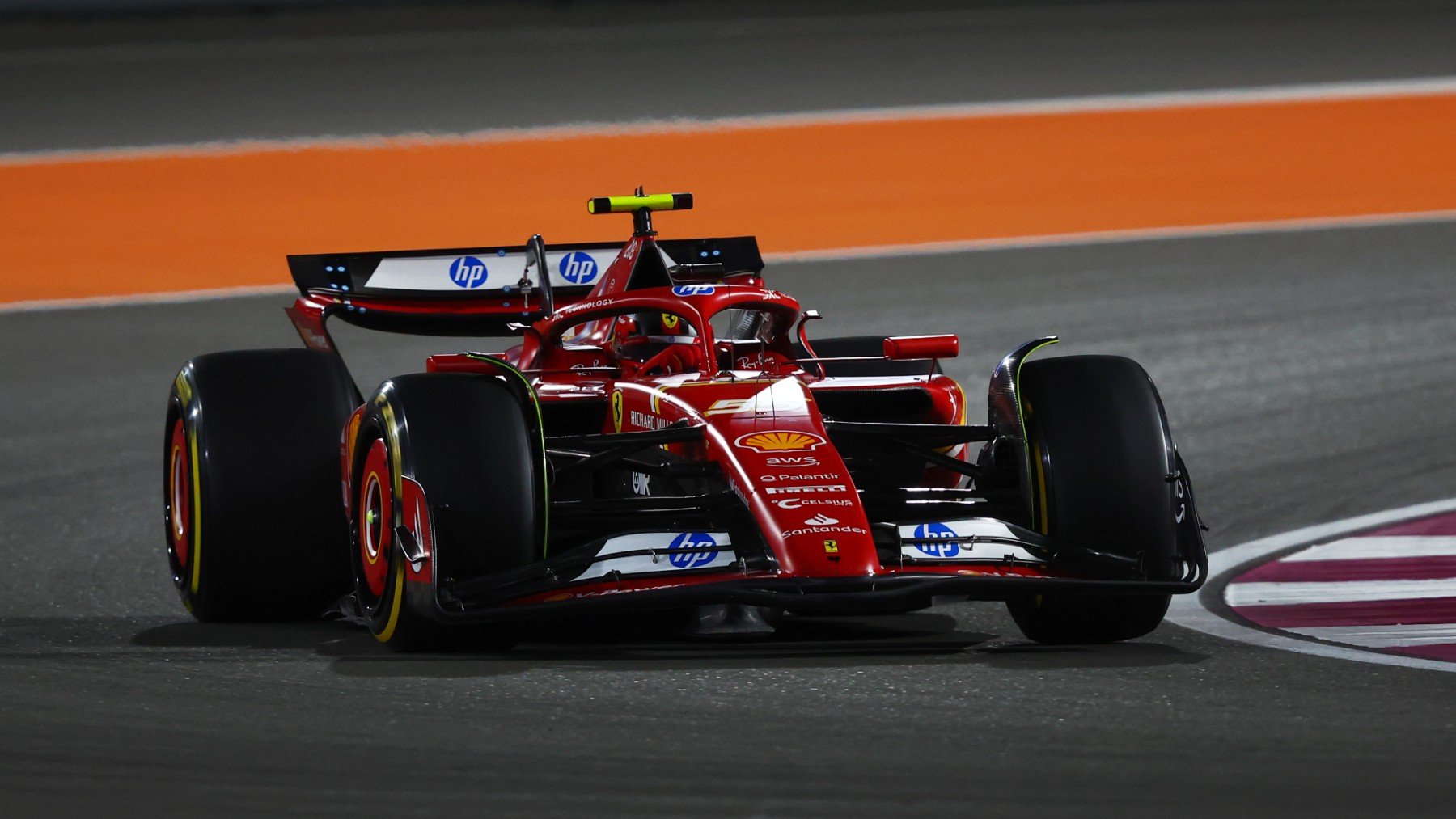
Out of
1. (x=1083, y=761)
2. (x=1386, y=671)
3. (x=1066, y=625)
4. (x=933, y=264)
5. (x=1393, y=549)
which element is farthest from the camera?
(x=933, y=264)

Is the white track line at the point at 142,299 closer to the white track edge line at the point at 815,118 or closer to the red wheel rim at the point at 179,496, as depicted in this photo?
the white track edge line at the point at 815,118

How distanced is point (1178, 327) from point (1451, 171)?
298 inches

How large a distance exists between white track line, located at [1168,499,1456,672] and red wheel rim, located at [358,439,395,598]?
2.60m

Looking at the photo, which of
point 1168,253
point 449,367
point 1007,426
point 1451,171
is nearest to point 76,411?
point 449,367

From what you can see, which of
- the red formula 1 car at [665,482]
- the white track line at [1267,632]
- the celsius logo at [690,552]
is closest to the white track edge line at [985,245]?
the white track line at [1267,632]

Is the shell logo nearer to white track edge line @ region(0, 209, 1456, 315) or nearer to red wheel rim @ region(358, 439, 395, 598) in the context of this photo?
red wheel rim @ region(358, 439, 395, 598)

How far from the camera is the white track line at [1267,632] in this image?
6.72 metres

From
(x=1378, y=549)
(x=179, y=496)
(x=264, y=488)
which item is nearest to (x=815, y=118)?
(x=1378, y=549)

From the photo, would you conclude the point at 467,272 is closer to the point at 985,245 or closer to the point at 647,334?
the point at 647,334

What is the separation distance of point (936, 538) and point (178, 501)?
3214mm

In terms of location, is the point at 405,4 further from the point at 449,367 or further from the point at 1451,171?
the point at 449,367

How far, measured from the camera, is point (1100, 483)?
7.05 metres

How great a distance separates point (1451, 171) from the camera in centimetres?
2152

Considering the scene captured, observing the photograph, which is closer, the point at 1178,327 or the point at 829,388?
→ the point at 829,388
